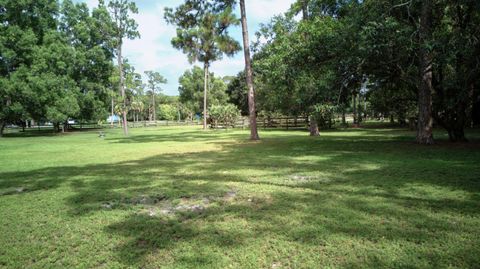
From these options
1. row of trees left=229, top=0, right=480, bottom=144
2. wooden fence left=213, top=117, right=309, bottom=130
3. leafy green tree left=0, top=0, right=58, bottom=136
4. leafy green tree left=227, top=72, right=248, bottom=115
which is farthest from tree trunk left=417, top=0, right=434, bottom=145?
leafy green tree left=227, top=72, right=248, bottom=115

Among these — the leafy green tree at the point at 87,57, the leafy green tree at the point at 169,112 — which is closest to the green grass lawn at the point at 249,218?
the leafy green tree at the point at 87,57

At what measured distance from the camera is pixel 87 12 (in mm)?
36688

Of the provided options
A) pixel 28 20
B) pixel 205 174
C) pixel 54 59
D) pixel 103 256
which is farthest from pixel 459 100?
pixel 28 20

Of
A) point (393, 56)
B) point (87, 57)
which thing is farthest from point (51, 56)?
point (393, 56)

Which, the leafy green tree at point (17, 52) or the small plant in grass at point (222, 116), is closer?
the leafy green tree at point (17, 52)

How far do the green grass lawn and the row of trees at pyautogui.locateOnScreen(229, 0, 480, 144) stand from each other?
4.17 metres

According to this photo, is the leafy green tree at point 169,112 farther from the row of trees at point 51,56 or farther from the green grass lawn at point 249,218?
the green grass lawn at point 249,218

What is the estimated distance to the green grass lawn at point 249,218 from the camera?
319 centimetres

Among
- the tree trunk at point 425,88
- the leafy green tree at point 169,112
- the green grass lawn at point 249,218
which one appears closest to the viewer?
the green grass lawn at point 249,218

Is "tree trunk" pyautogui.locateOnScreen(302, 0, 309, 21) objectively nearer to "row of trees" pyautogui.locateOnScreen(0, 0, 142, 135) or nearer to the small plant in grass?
"row of trees" pyautogui.locateOnScreen(0, 0, 142, 135)

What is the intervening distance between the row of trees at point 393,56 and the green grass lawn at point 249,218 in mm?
4169

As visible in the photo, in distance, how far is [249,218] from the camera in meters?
4.28

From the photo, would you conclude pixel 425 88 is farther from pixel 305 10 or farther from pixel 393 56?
pixel 305 10

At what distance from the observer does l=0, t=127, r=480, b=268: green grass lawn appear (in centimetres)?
319
